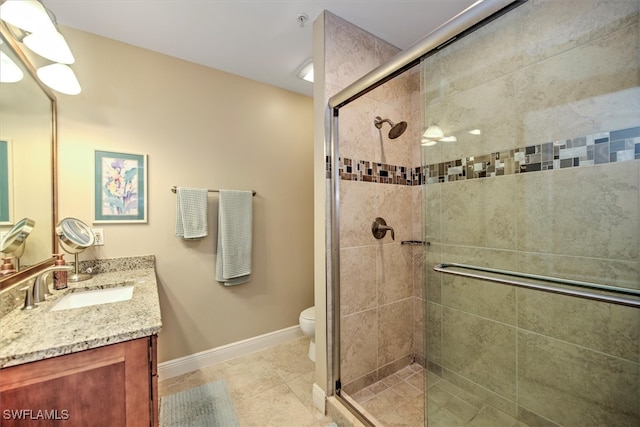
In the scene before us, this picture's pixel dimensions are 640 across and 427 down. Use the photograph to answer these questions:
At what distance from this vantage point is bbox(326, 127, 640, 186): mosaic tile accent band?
3.58 feet

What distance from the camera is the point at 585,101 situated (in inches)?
46.0

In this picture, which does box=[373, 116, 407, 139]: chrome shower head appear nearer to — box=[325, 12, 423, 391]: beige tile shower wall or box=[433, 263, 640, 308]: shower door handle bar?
box=[325, 12, 423, 391]: beige tile shower wall

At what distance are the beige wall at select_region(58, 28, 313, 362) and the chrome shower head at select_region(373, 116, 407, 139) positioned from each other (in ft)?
3.20

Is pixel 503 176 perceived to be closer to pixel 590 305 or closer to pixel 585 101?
pixel 585 101

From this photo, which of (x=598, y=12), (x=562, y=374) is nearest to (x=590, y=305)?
(x=562, y=374)

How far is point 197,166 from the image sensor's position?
2.08 metres

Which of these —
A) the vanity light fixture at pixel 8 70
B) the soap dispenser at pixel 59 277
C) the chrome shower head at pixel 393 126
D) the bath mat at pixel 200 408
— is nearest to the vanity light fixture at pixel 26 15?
the vanity light fixture at pixel 8 70

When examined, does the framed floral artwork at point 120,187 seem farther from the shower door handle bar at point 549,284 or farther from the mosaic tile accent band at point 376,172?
the shower door handle bar at point 549,284

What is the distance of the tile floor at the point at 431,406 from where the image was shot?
4.55 ft

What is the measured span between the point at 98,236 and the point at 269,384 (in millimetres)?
1549

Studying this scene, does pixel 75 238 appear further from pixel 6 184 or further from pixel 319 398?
pixel 319 398

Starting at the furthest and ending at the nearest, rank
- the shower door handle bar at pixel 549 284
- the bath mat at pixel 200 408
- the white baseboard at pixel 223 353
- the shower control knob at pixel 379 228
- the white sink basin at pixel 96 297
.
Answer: the white baseboard at pixel 223 353
the shower control knob at pixel 379 228
the bath mat at pixel 200 408
the white sink basin at pixel 96 297
the shower door handle bar at pixel 549 284

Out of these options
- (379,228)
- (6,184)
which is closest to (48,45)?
(6,184)

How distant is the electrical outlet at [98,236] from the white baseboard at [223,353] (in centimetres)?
97
